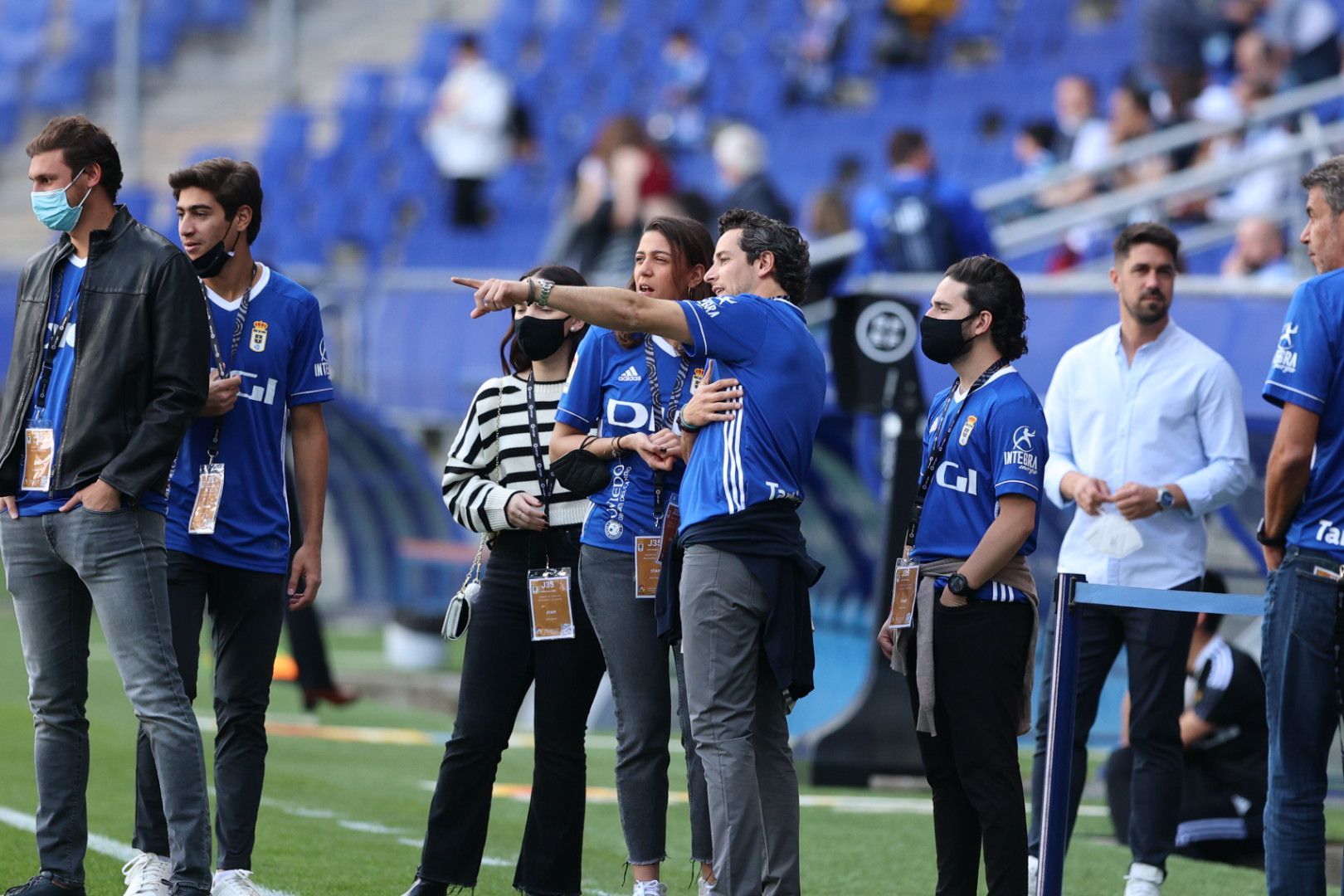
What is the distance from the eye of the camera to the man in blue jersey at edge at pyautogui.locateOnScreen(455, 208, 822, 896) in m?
4.99

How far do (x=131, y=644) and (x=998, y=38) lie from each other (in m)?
15.4

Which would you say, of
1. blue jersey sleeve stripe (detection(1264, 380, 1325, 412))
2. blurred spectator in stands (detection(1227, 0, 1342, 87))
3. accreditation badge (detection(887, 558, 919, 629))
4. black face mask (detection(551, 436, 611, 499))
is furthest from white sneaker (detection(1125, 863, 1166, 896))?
blurred spectator in stands (detection(1227, 0, 1342, 87))

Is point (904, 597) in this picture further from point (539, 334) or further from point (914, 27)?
point (914, 27)

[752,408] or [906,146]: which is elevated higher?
[906,146]

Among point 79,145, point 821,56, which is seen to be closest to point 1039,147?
point 821,56

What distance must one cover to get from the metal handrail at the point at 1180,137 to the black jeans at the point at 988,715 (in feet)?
24.6

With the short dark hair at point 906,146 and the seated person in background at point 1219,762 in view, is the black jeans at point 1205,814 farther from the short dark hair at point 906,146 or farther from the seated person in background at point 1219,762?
the short dark hair at point 906,146

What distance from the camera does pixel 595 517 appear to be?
215 inches

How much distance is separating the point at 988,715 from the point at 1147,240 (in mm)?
2029

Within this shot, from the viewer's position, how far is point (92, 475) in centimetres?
505

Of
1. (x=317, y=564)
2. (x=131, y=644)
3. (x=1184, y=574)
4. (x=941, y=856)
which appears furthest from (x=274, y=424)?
(x=1184, y=574)

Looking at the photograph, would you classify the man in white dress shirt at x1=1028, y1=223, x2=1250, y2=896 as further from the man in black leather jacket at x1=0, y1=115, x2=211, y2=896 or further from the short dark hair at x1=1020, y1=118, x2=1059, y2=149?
the short dark hair at x1=1020, y1=118, x2=1059, y2=149

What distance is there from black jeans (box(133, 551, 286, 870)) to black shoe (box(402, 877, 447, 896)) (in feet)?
1.52

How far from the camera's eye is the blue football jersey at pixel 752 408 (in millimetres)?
5027
